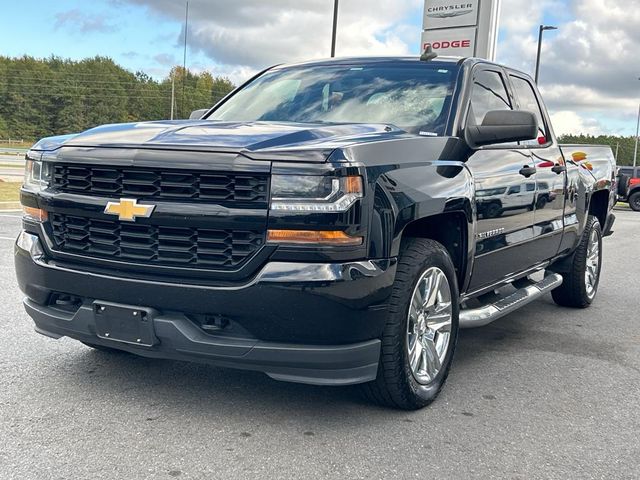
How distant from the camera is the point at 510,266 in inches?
193

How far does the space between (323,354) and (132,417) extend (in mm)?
991

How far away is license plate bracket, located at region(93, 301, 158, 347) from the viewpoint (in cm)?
322

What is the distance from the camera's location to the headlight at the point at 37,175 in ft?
11.7

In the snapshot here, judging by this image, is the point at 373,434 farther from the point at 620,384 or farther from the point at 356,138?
the point at 620,384

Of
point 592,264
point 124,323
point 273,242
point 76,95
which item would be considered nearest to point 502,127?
point 273,242

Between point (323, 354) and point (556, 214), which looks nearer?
point (323, 354)

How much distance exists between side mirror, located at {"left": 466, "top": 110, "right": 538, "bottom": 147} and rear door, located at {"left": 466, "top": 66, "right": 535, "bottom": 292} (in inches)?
4.7

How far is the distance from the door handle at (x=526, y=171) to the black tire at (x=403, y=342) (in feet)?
4.05

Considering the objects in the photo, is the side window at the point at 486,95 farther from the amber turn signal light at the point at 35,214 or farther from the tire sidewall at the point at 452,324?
the amber turn signal light at the point at 35,214

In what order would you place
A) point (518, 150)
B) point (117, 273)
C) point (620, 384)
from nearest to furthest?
point (117, 273) < point (620, 384) < point (518, 150)

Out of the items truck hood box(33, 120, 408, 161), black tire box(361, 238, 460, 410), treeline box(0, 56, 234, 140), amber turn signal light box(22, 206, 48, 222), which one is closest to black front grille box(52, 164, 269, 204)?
truck hood box(33, 120, 408, 161)

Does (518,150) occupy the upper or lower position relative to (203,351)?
upper

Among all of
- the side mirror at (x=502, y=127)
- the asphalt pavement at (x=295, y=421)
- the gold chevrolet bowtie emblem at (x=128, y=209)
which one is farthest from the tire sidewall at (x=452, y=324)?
the gold chevrolet bowtie emblem at (x=128, y=209)

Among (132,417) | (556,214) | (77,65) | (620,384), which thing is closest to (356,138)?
(132,417)
